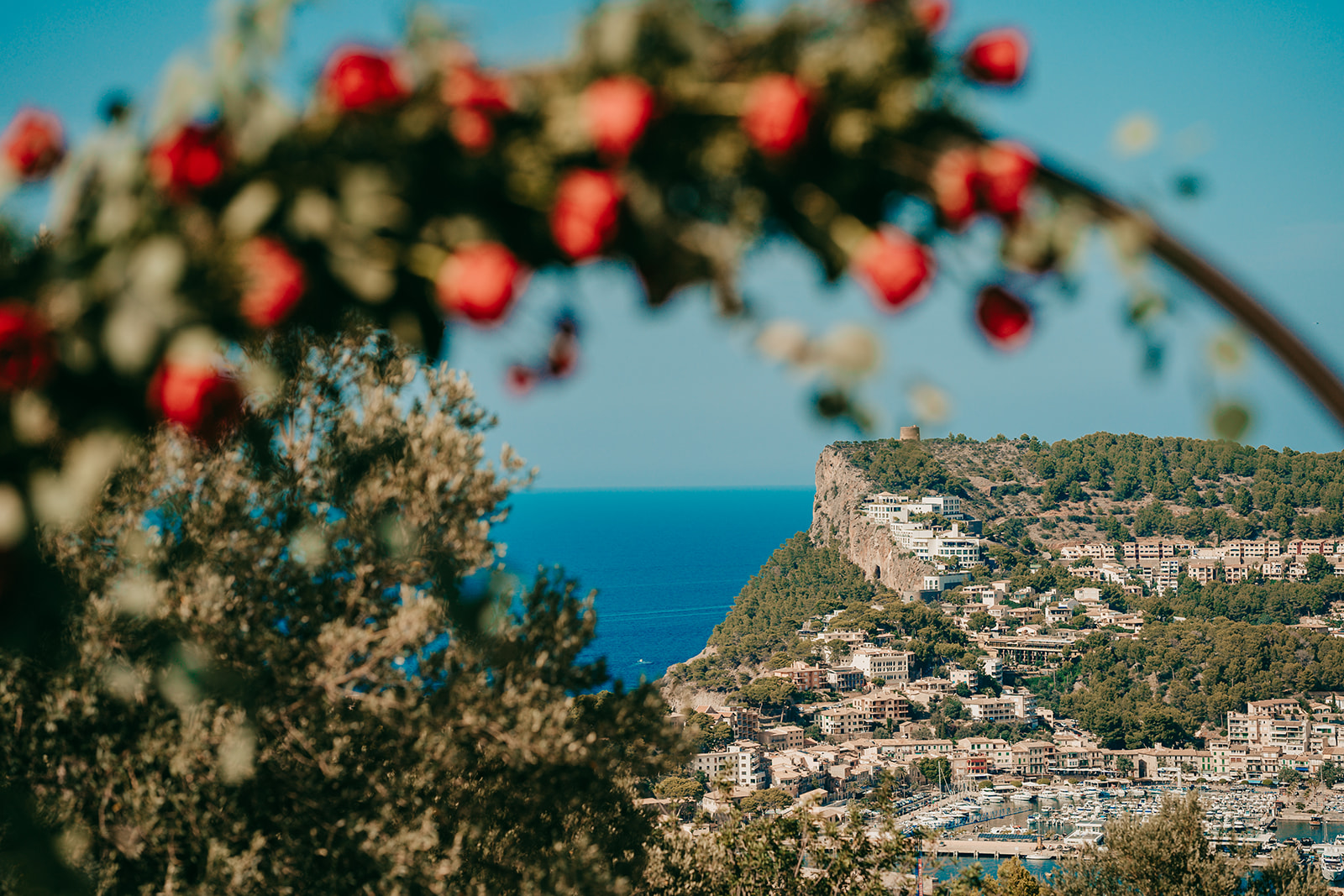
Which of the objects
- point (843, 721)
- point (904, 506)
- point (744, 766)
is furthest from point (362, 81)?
point (904, 506)

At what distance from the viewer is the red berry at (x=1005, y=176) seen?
1251 mm

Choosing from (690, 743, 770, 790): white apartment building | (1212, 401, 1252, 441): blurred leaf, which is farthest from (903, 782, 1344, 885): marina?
(1212, 401, 1252, 441): blurred leaf

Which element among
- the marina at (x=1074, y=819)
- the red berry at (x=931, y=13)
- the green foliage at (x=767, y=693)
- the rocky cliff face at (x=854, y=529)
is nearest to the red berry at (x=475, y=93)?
the red berry at (x=931, y=13)

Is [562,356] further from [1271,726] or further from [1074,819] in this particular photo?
[1271,726]

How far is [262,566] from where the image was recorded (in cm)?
457

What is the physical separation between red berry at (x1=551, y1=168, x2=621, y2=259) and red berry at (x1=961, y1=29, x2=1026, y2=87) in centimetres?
53

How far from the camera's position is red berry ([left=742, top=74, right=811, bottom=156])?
1.16 m

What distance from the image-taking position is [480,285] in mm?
1144

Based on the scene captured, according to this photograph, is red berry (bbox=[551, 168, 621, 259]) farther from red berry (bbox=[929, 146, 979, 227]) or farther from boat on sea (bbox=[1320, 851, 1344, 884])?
boat on sea (bbox=[1320, 851, 1344, 884])

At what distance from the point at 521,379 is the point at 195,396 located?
518 millimetres

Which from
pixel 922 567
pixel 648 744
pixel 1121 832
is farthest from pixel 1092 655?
pixel 648 744

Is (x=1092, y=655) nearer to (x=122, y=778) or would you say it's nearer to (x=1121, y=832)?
(x=1121, y=832)

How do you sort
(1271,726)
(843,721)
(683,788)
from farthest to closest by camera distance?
(843,721) < (1271,726) < (683,788)

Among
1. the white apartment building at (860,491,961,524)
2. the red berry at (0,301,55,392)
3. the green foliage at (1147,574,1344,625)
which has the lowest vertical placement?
the red berry at (0,301,55,392)
